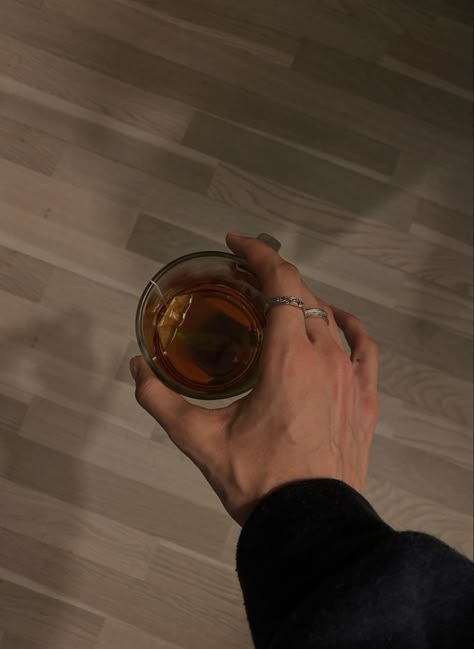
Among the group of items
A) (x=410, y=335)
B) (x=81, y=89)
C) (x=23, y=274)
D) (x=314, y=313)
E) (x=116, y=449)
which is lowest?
(x=116, y=449)

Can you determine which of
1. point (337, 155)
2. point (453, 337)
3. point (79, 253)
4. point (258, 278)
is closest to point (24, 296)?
point (79, 253)

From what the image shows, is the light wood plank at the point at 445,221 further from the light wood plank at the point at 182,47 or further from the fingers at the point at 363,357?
the fingers at the point at 363,357

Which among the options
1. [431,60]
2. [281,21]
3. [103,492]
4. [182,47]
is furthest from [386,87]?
[103,492]

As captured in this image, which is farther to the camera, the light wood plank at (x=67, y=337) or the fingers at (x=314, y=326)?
the light wood plank at (x=67, y=337)

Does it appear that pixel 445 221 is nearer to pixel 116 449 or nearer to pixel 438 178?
pixel 438 178

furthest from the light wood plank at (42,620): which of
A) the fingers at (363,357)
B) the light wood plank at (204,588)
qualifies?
the fingers at (363,357)
